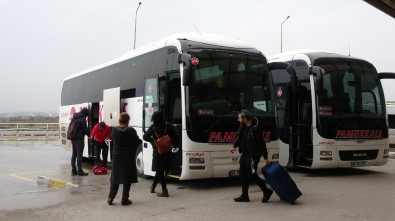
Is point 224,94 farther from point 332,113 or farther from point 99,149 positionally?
point 99,149

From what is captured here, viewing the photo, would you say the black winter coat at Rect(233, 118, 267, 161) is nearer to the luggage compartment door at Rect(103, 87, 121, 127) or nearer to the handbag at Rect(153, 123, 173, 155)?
the handbag at Rect(153, 123, 173, 155)

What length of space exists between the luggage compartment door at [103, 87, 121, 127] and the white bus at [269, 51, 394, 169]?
4.45m

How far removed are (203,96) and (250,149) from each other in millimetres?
2080

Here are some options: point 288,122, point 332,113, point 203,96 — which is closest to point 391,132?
point 288,122

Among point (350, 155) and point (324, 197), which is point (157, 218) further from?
point (350, 155)

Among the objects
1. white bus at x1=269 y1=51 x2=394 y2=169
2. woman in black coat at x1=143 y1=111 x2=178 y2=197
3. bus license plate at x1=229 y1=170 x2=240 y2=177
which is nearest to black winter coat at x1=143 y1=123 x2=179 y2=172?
woman in black coat at x1=143 y1=111 x2=178 y2=197

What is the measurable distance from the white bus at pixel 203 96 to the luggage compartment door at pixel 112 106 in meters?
1.04

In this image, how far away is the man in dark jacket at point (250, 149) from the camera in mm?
8484

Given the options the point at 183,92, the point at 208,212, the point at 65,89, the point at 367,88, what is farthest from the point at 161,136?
the point at 65,89

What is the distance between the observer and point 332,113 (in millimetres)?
12195

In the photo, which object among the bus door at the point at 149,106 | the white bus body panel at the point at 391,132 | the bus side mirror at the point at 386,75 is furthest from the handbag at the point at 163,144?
the white bus body panel at the point at 391,132

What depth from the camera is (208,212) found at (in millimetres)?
7859

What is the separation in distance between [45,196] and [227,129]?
13.1ft

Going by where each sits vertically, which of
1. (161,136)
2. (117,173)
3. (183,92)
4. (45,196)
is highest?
(183,92)
